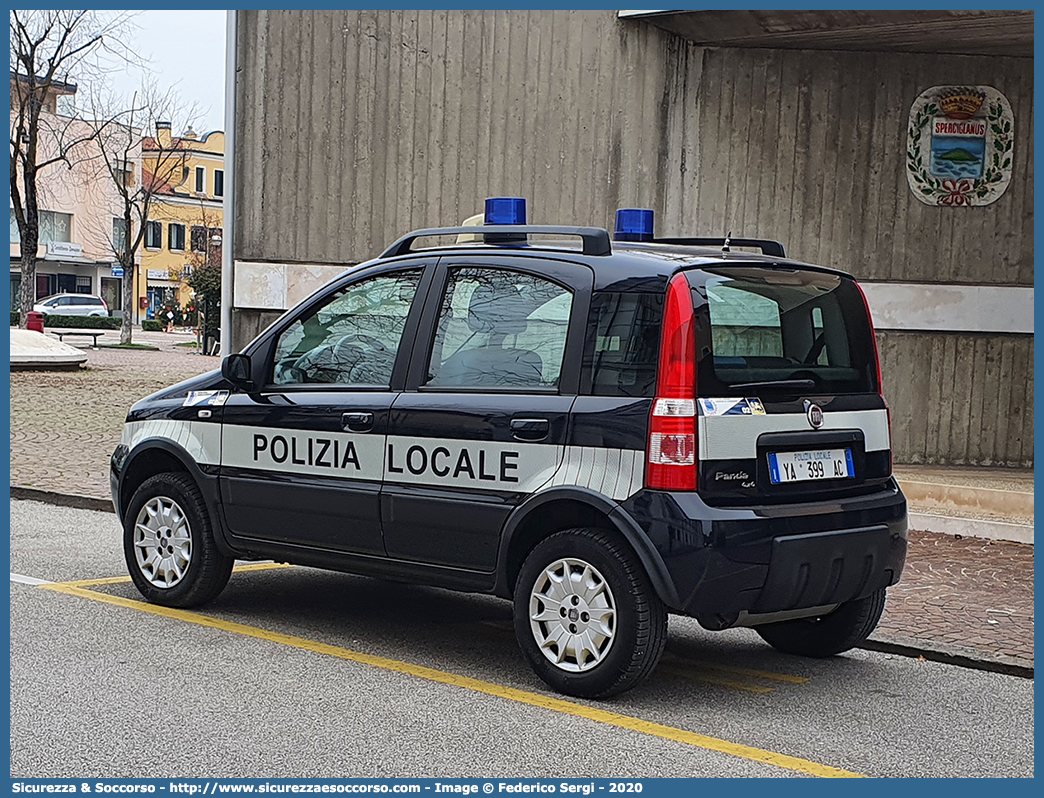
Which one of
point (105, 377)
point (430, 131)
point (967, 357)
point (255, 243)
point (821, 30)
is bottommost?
point (105, 377)

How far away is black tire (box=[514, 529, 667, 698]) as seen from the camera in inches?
212

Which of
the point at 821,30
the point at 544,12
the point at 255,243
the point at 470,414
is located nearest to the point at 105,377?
the point at 255,243

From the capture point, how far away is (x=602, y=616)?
5484 millimetres

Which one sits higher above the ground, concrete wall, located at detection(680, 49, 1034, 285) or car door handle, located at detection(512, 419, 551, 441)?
concrete wall, located at detection(680, 49, 1034, 285)

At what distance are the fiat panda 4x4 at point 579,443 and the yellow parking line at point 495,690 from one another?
16 cm

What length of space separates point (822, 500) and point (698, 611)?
2.54ft

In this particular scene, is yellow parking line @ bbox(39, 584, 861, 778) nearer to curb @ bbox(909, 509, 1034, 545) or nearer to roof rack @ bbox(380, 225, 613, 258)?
roof rack @ bbox(380, 225, 613, 258)

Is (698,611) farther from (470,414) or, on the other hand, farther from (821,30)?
(821,30)

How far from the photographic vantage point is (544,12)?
12.6 m

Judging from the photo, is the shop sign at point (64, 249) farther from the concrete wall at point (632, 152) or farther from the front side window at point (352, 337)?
the front side window at point (352, 337)

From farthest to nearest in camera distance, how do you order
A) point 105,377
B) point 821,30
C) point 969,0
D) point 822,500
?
point 105,377
point 821,30
point 969,0
point 822,500

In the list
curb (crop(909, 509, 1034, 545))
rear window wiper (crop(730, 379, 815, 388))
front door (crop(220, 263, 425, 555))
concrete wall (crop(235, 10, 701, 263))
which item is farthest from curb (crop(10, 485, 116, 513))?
rear window wiper (crop(730, 379, 815, 388))

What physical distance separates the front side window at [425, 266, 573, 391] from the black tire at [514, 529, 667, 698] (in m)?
0.68
